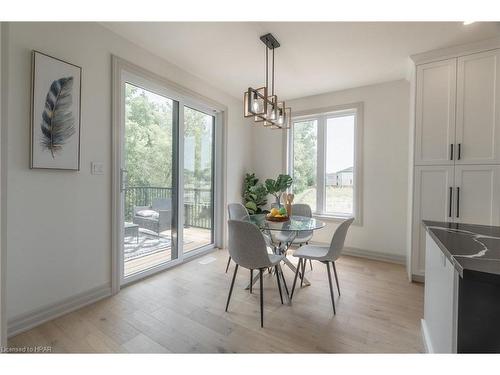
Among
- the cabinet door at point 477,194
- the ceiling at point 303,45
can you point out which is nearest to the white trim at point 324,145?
the ceiling at point 303,45

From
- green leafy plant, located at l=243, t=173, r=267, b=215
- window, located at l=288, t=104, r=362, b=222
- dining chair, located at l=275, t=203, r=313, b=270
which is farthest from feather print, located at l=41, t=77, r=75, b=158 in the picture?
window, located at l=288, t=104, r=362, b=222

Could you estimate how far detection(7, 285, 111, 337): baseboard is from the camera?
5.61 feet

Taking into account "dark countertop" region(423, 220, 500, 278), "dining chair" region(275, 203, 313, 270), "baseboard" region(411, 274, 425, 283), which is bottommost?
"baseboard" region(411, 274, 425, 283)

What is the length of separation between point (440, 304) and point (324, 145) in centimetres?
307

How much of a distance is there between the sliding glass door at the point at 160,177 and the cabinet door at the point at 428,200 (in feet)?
9.45

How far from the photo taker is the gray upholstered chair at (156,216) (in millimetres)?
2763

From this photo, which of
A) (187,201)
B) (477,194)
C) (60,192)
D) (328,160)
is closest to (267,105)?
(187,201)

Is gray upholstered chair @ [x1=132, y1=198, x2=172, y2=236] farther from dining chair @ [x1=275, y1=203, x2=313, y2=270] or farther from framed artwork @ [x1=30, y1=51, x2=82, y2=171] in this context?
dining chair @ [x1=275, y1=203, x2=313, y2=270]

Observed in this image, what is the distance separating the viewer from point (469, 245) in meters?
1.04

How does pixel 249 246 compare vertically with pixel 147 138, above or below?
below

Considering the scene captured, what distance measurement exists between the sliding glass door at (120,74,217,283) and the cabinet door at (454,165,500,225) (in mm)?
3258

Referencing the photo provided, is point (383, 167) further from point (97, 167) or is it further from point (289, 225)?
point (97, 167)

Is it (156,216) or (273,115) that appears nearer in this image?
(273,115)

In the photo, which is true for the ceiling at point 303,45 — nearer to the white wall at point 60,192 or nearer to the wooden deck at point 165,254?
the white wall at point 60,192
